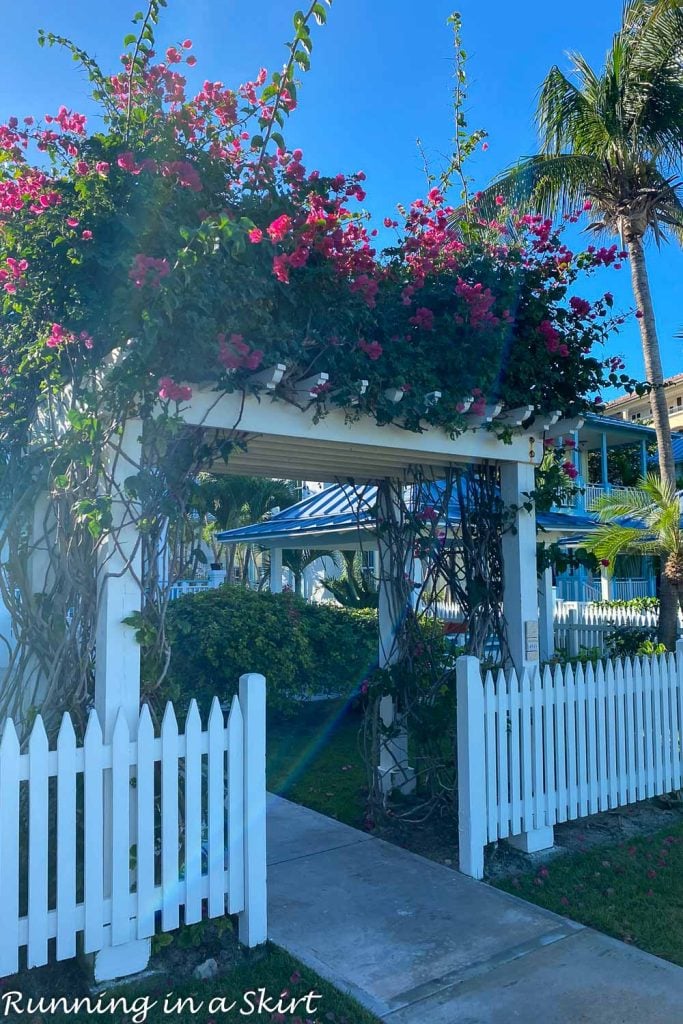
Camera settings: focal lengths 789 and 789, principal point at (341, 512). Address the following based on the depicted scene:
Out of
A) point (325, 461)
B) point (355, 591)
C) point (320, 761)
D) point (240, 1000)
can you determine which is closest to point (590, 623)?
point (355, 591)

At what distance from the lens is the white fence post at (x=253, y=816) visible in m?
3.83

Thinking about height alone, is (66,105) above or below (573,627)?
above

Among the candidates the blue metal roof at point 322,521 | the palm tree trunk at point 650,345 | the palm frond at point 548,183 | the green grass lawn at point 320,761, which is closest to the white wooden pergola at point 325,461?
the green grass lawn at point 320,761

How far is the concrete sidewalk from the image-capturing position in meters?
3.30

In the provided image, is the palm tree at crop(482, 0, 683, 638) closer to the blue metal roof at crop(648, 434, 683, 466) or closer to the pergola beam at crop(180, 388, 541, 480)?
the pergola beam at crop(180, 388, 541, 480)

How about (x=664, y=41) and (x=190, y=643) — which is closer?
(x=190, y=643)

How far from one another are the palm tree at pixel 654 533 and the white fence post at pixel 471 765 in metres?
3.41

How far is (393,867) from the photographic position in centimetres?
494

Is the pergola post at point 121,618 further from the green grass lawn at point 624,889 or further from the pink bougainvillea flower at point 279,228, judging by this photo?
the green grass lawn at point 624,889

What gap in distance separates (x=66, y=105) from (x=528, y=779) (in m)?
4.57

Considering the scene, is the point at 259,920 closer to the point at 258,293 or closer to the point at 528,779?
the point at 528,779

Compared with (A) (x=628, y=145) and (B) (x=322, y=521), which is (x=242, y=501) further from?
(A) (x=628, y=145)

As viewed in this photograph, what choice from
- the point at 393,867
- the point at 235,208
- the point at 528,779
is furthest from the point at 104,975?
the point at 235,208

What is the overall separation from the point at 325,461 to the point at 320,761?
143 inches
